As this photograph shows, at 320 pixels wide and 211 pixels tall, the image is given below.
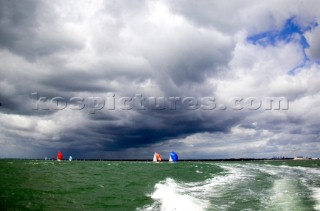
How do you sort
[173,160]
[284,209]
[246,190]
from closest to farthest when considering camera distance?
[284,209] < [246,190] < [173,160]

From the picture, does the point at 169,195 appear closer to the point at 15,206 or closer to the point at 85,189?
the point at 85,189

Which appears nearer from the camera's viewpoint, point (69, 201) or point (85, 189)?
point (69, 201)

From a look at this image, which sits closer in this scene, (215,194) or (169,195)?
(169,195)

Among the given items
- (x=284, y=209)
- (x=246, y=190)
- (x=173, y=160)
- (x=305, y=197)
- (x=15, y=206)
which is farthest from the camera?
(x=173, y=160)

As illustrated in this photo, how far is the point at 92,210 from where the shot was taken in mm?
16453

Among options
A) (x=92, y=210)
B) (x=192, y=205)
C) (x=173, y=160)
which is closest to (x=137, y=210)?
(x=92, y=210)

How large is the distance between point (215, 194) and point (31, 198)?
43.8ft

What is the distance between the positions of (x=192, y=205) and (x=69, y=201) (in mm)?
7686

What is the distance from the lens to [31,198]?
18.2m

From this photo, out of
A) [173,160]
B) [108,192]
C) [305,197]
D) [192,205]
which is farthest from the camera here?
[173,160]

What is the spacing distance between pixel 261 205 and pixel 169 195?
6.40 m

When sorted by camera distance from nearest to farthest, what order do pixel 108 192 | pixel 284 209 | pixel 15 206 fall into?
pixel 15 206
pixel 284 209
pixel 108 192

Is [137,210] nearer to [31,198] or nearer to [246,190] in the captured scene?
[31,198]

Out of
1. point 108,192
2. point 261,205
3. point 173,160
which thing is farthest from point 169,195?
point 173,160
